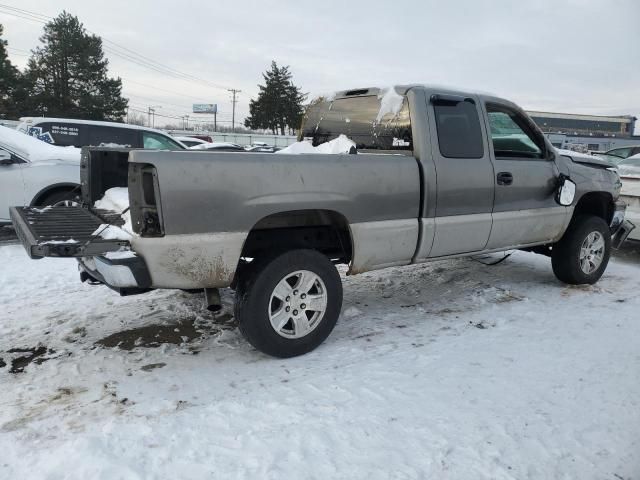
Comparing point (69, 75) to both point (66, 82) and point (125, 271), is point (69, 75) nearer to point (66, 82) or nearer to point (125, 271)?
point (66, 82)

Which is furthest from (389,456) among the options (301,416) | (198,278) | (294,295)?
(198,278)

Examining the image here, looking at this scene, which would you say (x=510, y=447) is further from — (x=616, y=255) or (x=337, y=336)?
(x=616, y=255)

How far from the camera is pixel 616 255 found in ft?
23.8

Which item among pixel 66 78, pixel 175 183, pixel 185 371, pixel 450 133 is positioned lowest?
pixel 185 371

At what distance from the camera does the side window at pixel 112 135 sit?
33.0 feet

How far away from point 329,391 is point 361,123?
2.41 meters

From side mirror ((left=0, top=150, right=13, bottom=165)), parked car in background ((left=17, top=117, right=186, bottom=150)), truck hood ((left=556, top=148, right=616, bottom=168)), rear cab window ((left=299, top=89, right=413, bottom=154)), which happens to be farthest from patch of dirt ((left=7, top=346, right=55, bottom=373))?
parked car in background ((left=17, top=117, right=186, bottom=150))

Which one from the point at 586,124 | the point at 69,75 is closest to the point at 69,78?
the point at 69,75

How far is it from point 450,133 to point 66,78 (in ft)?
144

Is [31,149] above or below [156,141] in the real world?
below

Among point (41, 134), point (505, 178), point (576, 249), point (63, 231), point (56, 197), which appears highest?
point (41, 134)

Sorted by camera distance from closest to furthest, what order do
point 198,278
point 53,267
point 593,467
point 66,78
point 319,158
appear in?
1. point 593,467
2. point 198,278
3. point 319,158
4. point 53,267
5. point 66,78

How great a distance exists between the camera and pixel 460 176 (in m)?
4.04

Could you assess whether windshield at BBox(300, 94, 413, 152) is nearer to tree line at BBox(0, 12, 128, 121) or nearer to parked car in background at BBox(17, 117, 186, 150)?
parked car in background at BBox(17, 117, 186, 150)
